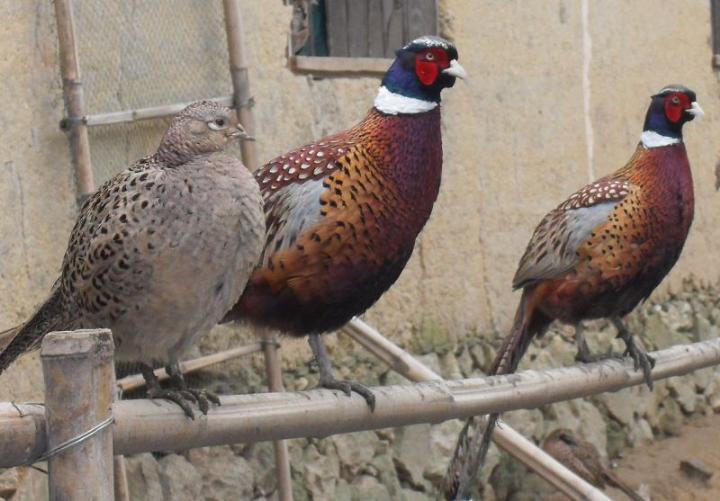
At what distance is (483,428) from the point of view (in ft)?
14.3

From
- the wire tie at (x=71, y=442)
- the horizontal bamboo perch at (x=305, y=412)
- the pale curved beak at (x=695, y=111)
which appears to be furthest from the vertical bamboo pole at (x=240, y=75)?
the wire tie at (x=71, y=442)

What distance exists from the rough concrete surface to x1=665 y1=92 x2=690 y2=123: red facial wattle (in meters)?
1.09

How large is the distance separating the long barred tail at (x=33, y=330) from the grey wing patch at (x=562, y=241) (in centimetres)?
191

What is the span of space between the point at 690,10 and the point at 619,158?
1013 millimetres

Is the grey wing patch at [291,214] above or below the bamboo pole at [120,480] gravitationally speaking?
above

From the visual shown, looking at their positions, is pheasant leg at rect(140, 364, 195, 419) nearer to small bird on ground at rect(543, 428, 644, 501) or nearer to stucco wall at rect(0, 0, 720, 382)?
stucco wall at rect(0, 0, 720, 382)

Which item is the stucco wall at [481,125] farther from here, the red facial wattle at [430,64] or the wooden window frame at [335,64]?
the red facial wattle at [430,64]

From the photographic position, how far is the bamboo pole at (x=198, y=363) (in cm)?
423

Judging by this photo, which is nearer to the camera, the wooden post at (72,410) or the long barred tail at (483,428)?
the wooden post at (72,410)

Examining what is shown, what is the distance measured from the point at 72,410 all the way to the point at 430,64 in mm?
1808

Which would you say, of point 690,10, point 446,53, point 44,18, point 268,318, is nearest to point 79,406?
point 268,318

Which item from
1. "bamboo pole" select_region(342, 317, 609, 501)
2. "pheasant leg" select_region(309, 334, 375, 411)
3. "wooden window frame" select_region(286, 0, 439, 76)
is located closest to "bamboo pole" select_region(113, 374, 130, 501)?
"pheasant leg" select_region(309, 334, 375, 411)

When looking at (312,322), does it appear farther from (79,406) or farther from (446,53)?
(79,406)

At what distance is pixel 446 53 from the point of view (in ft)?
11.9
